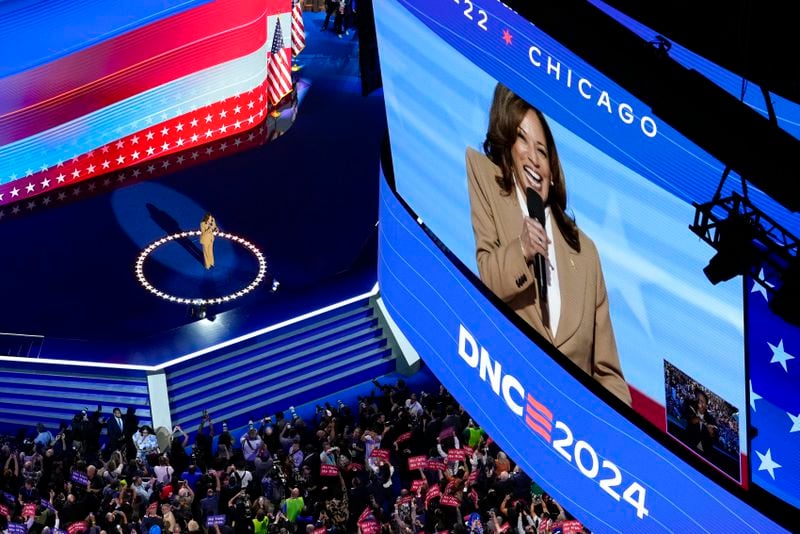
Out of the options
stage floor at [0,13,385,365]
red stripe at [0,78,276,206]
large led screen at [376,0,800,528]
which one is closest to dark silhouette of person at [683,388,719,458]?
large led screen at [376,0,800,528]

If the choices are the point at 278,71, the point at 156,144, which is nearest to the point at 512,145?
the point at 156,144

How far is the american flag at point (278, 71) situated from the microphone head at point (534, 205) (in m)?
22.4

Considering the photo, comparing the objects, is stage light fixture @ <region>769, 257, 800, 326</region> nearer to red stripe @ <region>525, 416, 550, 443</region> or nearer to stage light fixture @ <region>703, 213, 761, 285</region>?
stage light fixture @ <region>703, 213, 761, 285</region>

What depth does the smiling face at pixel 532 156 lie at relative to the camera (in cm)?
1137

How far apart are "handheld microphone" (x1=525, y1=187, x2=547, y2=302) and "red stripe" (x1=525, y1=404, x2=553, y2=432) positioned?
3.89 feet

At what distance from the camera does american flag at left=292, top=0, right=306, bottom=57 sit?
35.4 m

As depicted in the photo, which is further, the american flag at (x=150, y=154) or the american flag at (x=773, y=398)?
the american flag at (x=150, y=154)

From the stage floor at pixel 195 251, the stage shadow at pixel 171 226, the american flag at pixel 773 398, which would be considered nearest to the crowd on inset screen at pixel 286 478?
the stage floor at pixel 195 251

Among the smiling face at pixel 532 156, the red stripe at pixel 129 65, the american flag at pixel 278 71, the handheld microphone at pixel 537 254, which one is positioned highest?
the american flag at pixel 278 71

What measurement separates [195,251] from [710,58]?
18741 mm

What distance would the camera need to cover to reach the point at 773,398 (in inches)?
432

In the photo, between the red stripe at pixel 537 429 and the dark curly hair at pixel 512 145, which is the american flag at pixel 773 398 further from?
the red stripe at pixel 537 429

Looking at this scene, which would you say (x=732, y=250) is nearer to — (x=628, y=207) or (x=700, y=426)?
(x=628, y=207)

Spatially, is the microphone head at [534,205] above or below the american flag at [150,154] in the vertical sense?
below
